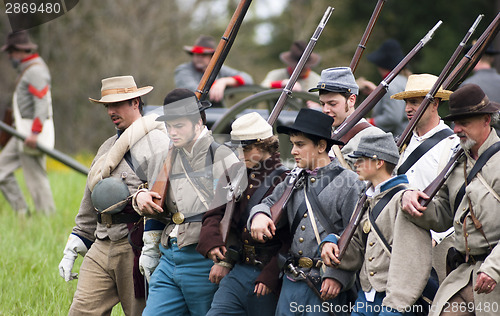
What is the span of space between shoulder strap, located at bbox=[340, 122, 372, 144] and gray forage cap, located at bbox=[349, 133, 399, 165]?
2.85ft

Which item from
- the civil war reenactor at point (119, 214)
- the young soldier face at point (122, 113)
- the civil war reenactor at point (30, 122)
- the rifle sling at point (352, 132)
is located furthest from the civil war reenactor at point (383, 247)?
the civil war reenactor at point (30, 122)

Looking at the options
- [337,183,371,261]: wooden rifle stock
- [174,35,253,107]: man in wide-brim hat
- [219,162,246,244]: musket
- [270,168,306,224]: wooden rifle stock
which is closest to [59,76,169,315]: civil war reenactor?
[219,162,246,244]: musket

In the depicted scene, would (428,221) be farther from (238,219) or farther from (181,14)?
(181,14)

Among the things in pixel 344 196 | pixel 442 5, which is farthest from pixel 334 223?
pixel 442 5

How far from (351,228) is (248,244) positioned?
79 centimetres

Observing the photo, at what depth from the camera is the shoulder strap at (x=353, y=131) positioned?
493cm

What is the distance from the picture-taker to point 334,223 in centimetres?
421

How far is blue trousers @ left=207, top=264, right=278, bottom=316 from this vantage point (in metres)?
4.45

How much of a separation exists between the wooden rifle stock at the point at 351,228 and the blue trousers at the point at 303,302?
34 cm

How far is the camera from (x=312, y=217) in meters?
4.21

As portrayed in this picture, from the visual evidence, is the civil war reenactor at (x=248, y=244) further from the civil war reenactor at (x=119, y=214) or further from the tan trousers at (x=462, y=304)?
the tan trousers at (x=462, y=304)

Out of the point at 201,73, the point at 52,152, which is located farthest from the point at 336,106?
the point at 52,152

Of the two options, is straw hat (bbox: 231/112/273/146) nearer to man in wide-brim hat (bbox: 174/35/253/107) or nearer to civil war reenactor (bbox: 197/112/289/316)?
civil war reenactor (bbox: 197/112/289/316)

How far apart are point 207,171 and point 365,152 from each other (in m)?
1.21
